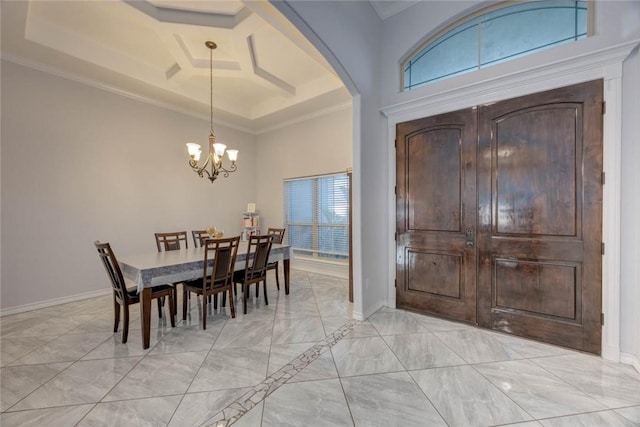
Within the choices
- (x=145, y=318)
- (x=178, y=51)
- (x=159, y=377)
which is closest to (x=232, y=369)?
(x=159, y=377)

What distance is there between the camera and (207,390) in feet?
6.33

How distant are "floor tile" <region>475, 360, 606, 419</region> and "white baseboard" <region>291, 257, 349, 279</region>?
119 inches

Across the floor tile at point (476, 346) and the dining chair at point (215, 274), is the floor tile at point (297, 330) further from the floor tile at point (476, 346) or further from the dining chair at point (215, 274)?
the floor tile at point (476, 346)

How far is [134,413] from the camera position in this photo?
1719mm

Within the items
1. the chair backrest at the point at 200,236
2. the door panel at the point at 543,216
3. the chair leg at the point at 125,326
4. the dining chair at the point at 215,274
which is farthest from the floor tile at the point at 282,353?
the chair backrest at the point at 200,236

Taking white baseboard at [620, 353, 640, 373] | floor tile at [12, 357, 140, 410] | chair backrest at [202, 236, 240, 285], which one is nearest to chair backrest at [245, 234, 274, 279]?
chair backrest at [202, 236, 240, 285]

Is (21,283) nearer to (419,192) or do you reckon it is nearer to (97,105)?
(97,105)

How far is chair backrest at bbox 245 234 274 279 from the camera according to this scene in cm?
346

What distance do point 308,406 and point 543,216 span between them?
2.67 m

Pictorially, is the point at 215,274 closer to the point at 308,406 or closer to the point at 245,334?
the point at 245,334

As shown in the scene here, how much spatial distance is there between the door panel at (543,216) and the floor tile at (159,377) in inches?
115

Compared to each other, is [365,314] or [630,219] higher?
[630,219]

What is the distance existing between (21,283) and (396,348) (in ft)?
15.5

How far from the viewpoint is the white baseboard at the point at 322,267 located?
5094 millimetres
